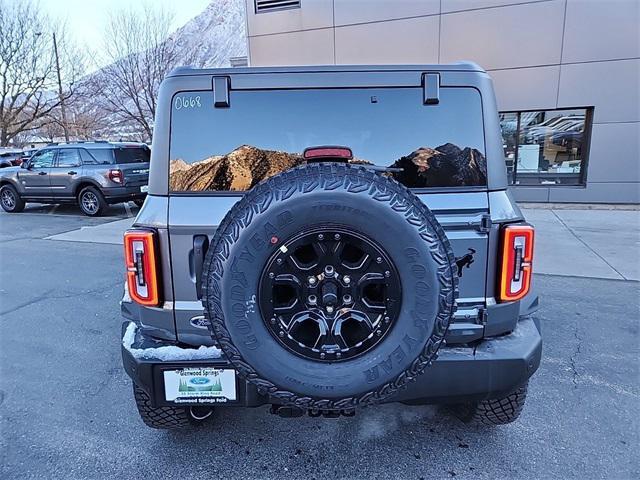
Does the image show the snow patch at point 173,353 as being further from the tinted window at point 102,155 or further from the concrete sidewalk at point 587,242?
the tinted window at point 102,155

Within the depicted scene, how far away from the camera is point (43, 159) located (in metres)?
11.5

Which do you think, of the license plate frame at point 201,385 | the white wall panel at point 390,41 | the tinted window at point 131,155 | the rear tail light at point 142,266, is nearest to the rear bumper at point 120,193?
the tinted window at point 131,155

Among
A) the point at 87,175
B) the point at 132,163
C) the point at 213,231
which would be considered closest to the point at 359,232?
the point at 213,231

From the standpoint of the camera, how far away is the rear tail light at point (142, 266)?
198 cm

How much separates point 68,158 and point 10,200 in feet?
9.72

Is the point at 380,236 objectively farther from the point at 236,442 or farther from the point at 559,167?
the point at 559,167

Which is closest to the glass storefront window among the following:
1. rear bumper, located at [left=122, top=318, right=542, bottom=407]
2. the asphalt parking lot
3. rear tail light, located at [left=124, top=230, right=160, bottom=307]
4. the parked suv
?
the asphalt parking lot

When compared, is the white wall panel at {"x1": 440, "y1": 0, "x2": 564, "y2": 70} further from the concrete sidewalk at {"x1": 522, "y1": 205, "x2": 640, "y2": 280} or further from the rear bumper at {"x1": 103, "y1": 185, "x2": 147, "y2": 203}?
the rear bumper at {"x1": 103, "y1": 185, "x2": 147, "y2": 203}

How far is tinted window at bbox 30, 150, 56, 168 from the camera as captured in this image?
1141 centimetres

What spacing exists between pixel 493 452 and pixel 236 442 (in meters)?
1.48

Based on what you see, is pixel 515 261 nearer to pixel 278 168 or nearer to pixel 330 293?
pixel 330 293

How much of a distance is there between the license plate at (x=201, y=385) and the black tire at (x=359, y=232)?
237mm

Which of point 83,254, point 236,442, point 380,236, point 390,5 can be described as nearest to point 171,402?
point 236,442

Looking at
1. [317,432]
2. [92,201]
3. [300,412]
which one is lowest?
[317,432]
